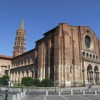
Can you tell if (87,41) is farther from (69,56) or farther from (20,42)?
(20,42)

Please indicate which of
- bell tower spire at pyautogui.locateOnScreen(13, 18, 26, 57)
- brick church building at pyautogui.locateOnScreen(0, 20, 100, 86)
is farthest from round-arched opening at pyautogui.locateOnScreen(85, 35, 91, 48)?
bell tower spire at pyautogui.locateOnScreen(13, 18, 26, 57)

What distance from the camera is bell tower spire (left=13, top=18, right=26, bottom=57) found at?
90.5m

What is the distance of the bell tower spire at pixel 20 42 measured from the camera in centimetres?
9050

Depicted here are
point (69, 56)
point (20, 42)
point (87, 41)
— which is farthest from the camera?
point (20, 42)

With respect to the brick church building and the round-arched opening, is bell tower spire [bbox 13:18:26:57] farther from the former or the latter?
the round-arched opening

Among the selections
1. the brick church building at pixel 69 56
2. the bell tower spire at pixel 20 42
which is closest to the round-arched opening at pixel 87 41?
the brick church building at pixel 69 56

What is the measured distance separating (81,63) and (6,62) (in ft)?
143

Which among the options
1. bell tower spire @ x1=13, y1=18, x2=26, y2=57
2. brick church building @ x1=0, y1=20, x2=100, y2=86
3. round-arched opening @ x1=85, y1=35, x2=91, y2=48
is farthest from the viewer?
bell tower spire @ x1=13, y1=18, x2=26, y2=57

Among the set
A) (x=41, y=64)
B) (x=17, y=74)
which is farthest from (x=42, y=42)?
(x=17, y=74)

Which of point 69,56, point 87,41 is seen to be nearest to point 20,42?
point 87,41

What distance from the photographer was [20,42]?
3629 inches

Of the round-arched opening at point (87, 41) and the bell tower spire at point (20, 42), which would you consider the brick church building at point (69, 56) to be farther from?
the bell tower spire at point (20, 42)

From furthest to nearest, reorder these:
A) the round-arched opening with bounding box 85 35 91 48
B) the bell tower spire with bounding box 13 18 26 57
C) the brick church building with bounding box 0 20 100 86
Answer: the bell tower spire with bounding box 13 18 26 57, the round-arched opening with bounding box 85 35 91 48, the brick church building with bounding box 0 20 100 86

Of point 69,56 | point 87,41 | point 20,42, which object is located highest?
point 20,42
